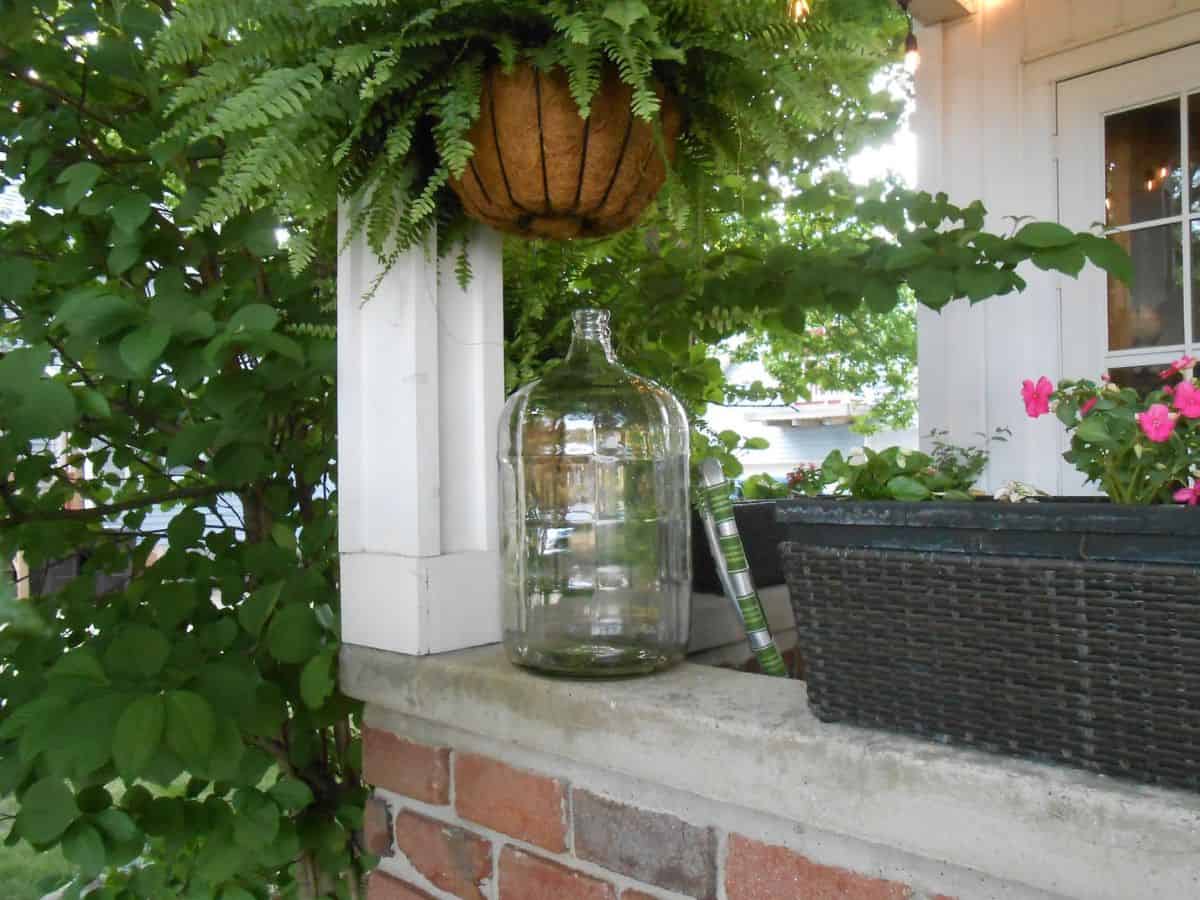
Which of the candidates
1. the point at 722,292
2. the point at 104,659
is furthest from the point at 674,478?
the point at 104,659

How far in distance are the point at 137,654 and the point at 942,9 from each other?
6.63ft

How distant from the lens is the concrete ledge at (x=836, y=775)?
60 centimetres

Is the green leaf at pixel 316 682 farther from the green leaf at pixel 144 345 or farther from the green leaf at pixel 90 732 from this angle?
the green leaf at pixel 144 345

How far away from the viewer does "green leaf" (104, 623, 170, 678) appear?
40.8 inches

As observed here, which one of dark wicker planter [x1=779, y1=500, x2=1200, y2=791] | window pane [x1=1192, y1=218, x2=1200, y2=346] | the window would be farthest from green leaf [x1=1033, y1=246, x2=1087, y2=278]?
window pane [x1=1192, y1=218, x2=1200, y2=346]

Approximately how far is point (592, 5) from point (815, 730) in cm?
62

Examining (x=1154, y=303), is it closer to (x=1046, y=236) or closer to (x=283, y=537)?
(x=1046, y=236)

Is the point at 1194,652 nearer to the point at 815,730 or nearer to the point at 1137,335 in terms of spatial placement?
the point at 815,730

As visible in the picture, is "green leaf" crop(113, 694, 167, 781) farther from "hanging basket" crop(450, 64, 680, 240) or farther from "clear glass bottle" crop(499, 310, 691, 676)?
"hanging basket" crop(450, 64, 680, 240)

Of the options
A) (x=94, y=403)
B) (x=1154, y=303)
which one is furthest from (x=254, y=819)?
(x=1154, y=303)

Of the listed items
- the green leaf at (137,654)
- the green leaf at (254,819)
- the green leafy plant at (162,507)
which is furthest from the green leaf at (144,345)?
the green leaf at (254,819)

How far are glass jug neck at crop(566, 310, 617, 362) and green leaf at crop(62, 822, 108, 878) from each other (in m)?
0.75

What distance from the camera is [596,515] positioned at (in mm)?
1077

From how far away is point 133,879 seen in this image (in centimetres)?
138
